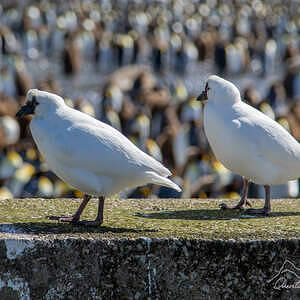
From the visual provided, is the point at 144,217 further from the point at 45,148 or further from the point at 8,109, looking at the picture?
the point at 8,109

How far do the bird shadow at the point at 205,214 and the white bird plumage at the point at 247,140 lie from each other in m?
0.20

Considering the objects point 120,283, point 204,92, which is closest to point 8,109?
point 204,92

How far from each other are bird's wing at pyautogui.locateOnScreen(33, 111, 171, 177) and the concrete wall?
370 millimetres

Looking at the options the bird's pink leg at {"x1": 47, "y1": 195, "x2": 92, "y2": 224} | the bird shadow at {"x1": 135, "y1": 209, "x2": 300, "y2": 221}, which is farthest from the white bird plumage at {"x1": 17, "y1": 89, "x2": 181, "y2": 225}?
the bird shadow at {"x1": 135, "y1": 209, "x2": 300, "y2": 221}

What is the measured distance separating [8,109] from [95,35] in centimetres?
1044

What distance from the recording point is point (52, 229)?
3506 millimetres

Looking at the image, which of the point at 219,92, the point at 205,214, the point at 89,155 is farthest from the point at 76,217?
the point at 219,92

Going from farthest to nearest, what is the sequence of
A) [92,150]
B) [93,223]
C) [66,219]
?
[66,219] → [93,223] → [92,150]

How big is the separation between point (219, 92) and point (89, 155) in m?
1.05

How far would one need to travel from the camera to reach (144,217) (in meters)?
3.93

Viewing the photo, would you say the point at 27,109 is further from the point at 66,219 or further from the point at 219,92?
the point at 219,92

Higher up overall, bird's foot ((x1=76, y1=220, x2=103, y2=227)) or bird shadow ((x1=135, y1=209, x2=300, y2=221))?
bird's foot ((x1=76, y1=220, x2=103, y2=227))

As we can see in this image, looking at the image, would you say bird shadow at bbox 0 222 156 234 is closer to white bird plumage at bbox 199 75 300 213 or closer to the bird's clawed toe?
the bird's clawed toe

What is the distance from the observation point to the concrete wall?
3.29 meters
